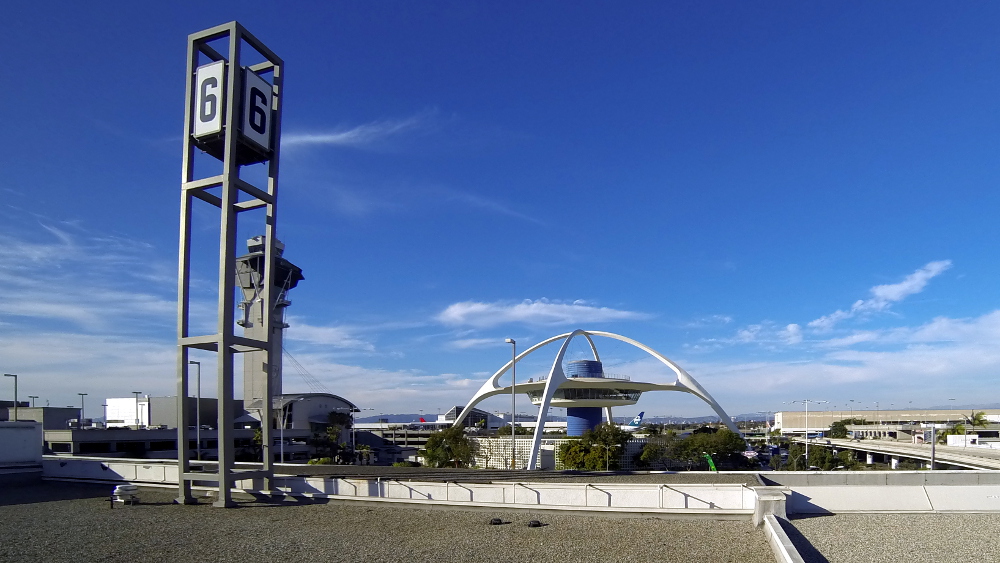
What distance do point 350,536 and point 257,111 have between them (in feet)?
41.0

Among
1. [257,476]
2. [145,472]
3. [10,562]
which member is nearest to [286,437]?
[145,472]

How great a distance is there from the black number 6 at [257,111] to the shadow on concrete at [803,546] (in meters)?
17.2

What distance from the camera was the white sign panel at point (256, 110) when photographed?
19141mm

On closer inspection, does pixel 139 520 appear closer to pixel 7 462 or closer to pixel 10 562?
pixel 10 562

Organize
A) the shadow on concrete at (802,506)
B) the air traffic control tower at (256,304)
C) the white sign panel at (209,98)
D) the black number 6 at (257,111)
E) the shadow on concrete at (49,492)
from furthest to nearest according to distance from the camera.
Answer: the air traffic control tower at (256,304) → the shadow on concrete at (49,492) → the black number 6 at (257,111) → the white sign panel at (209,98) → the shadow on concrete at (802,506)

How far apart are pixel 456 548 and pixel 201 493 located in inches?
435

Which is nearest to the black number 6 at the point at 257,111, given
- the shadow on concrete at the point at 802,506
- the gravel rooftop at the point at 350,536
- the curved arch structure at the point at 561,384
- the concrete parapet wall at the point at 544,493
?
the concrete parapet wall at the point at 544,493

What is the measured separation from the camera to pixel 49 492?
858 inches

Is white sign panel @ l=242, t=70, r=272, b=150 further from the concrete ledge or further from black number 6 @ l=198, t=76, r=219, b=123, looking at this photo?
the concrete ledge

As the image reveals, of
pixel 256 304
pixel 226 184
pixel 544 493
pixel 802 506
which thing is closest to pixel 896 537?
pixel 802 506

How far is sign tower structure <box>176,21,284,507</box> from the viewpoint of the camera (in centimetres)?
1798

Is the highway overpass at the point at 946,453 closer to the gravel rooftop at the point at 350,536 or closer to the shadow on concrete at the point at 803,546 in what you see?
the shadow on concrete at the point at 803,546

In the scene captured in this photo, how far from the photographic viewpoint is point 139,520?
15938mm

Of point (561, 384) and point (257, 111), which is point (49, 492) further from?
point (561, 384)
